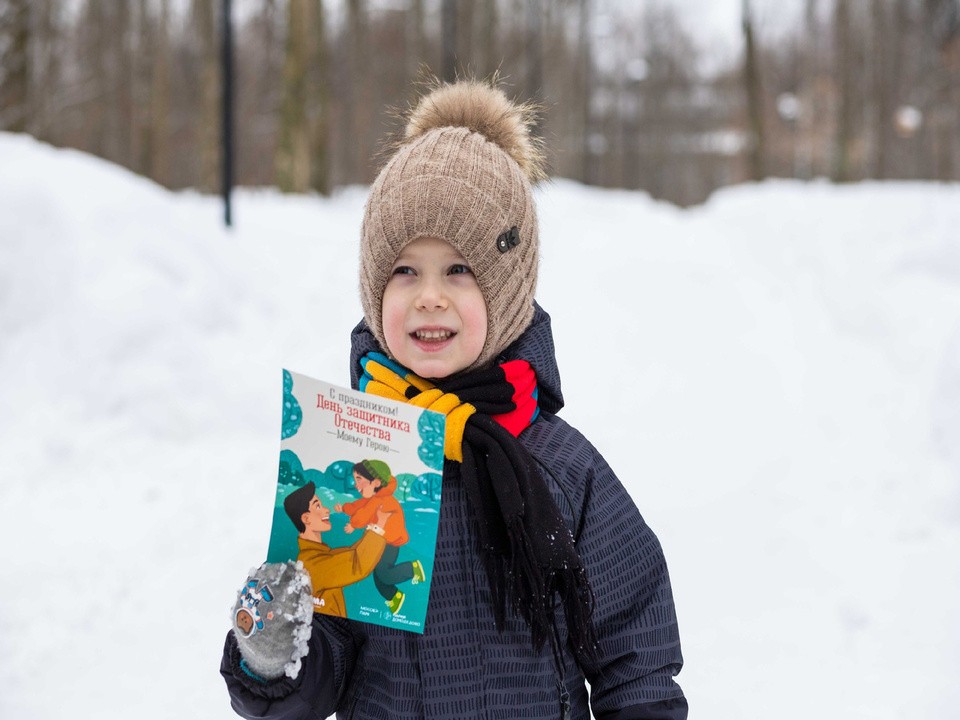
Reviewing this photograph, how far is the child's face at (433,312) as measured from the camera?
1.63 m

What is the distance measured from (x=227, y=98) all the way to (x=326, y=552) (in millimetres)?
7847

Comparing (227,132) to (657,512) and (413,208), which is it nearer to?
(657,512)

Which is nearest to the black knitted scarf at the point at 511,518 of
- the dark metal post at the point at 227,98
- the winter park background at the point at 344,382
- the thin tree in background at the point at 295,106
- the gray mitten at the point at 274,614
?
the gray mitten at the point at 274,614

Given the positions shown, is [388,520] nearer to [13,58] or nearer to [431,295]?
[431,295]

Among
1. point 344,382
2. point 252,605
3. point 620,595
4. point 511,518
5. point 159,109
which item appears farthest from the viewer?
point 159,109

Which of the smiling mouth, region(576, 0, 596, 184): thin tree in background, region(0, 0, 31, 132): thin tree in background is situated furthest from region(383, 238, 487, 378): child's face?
region(576, 0, 596, 184): thin tree in background

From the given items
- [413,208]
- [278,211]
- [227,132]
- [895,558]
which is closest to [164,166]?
[278,211]

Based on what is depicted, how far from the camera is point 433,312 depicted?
163 centimetres

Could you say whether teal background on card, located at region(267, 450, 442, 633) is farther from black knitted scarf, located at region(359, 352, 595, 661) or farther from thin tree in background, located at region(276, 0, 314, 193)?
thin tree in background, located at region(276, 0, 314, 193)

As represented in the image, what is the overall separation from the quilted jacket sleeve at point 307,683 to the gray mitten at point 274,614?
2.3 inches

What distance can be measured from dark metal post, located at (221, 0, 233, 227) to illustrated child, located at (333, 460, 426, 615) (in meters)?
7.47

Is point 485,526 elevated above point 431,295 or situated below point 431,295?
below

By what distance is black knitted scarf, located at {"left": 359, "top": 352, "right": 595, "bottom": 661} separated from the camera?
59.0 inches

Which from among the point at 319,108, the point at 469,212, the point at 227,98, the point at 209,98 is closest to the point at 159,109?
the point at 209,98
